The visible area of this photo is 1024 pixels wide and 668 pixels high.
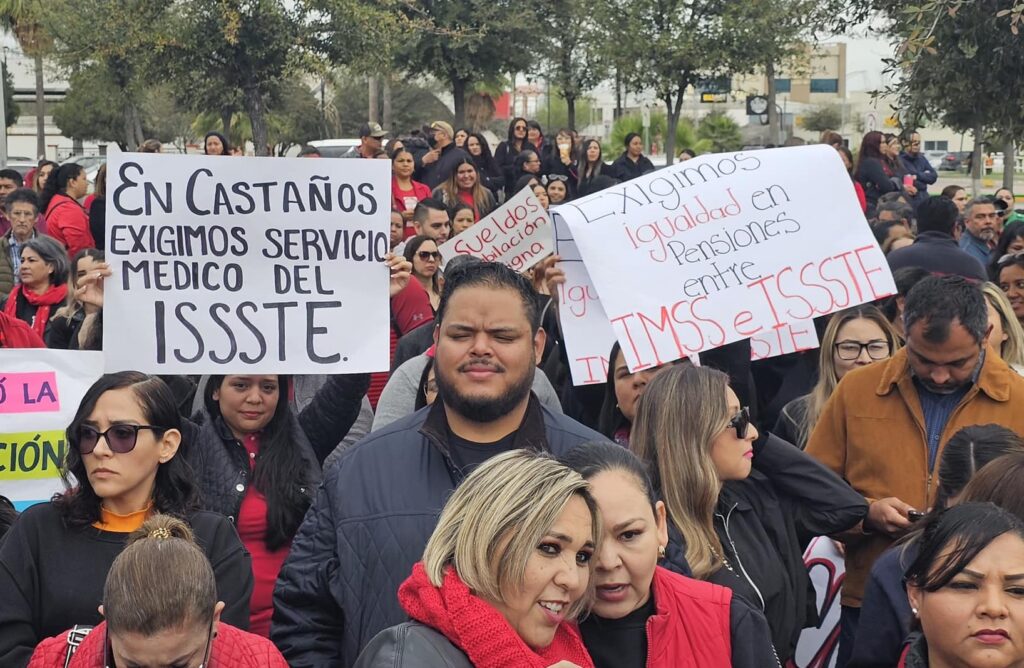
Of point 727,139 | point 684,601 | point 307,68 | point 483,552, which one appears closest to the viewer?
point 483,552

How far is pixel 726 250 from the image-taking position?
18.4 feet

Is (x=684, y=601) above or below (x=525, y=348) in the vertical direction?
below

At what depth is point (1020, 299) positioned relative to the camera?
7535 mm

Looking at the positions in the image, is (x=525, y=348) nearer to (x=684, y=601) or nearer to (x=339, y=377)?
(x=684, y=601)

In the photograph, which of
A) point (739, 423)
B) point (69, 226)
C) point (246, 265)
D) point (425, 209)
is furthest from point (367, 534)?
point (69, 226)

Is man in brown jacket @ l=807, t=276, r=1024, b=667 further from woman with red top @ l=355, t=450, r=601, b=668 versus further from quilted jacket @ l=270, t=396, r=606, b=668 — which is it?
woman with red top @ l=355, t=450, r=601, b=668

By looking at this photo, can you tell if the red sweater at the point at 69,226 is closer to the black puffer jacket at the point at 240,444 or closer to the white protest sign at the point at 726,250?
the black puffer jacket at the point at 240,444

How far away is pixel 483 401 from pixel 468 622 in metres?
1.00

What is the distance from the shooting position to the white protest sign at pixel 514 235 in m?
8.81

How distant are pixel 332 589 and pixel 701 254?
8.55 ft

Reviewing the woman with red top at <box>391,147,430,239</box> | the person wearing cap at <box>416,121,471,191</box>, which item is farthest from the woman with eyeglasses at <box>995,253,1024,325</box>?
the person wearing cap at <box>416,121,471,191</box>

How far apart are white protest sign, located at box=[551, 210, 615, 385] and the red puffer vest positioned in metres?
2.43

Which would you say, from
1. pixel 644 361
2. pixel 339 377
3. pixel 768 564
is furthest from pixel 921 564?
pixel 339 377

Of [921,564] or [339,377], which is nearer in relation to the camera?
[921,564]
